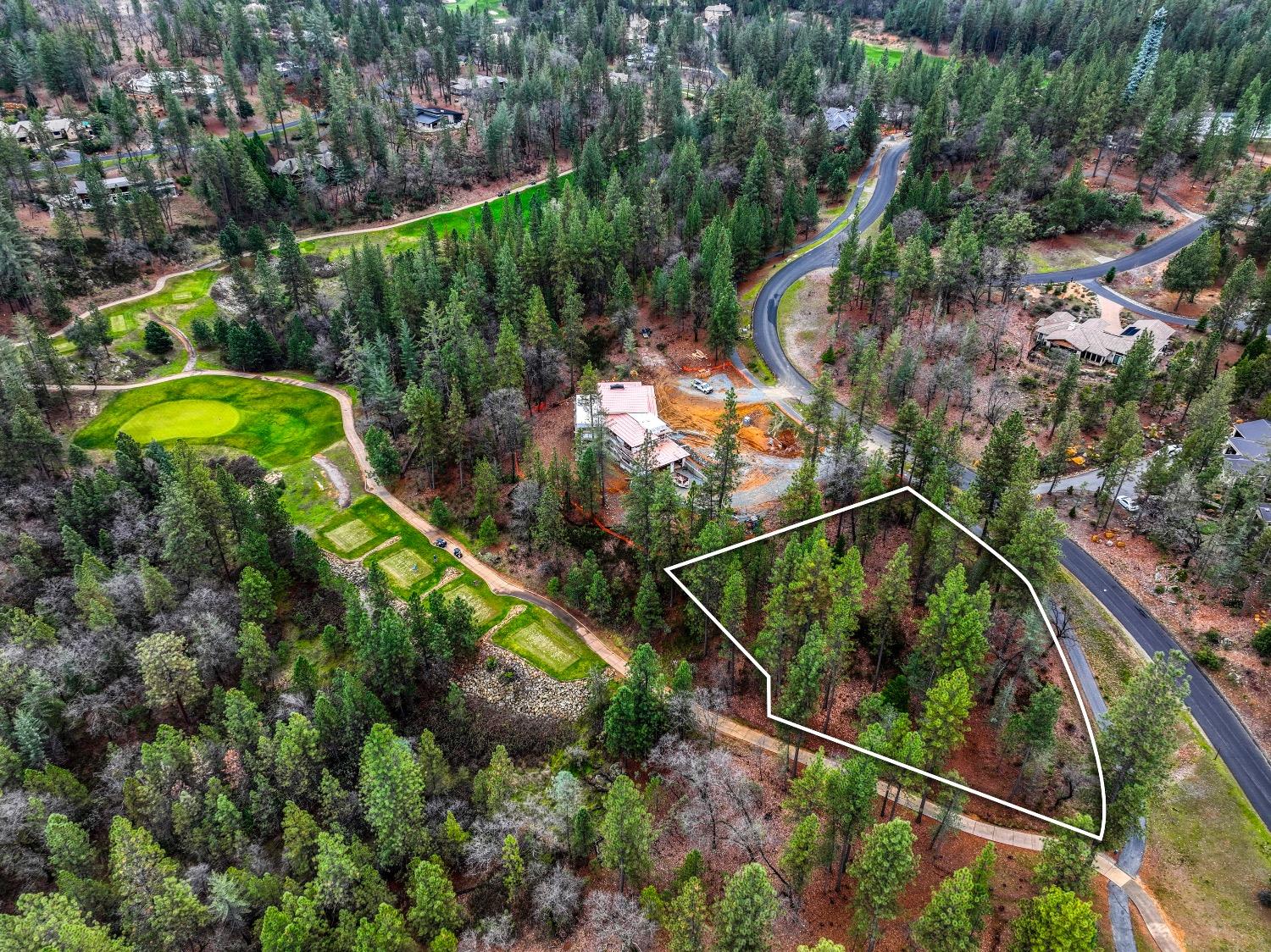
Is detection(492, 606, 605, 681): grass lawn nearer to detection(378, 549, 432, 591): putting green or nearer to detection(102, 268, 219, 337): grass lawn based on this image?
detection(378, 549, 432, 591): putting green

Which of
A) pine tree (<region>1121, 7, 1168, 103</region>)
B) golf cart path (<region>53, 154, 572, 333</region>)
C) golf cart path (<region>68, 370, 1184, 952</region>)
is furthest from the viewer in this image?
pine tree (<region>1121, 7, 1168, 103</region>)

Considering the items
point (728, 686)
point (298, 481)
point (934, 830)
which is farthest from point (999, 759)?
point (298, 481)

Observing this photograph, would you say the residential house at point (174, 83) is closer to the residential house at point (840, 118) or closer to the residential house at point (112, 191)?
the residential house at point (112, 191)

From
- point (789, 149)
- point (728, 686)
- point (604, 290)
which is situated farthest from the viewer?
point (789, 149)

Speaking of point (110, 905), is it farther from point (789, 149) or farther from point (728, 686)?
point (789, 149)

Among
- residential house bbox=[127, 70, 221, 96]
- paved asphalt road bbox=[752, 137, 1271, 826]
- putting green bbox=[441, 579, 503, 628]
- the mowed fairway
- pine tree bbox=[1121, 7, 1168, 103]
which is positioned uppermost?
pine tree bbox=[1121, 7, 1168, 103]

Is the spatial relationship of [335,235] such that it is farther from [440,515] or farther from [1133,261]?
[1133,261]

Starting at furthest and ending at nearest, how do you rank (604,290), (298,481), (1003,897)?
(604,290) < (298,481) < (1003,897)

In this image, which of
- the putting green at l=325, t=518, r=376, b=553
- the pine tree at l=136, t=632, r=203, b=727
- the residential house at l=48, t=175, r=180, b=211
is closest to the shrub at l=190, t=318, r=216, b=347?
the residential house at l=48, t=175, r=180, b=211
